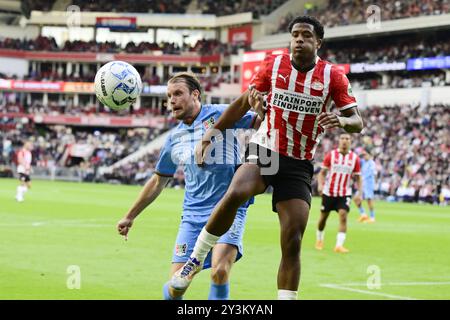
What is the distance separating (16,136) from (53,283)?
59.3m

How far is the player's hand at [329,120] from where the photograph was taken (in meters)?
6.87

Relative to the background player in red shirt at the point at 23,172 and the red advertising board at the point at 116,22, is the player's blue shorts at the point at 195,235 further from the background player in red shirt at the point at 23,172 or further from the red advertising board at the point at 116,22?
the red advertising board at the point at 116,22

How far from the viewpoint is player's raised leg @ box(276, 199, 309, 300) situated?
7.18 meters

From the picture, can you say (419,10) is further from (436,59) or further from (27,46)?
(27,46)

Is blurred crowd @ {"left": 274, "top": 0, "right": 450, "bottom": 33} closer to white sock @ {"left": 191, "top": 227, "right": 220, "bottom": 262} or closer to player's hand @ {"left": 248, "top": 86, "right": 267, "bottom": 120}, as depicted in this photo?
player's hand @ {"left": 248, "top": 86, "right": 267, "bottom": 120}

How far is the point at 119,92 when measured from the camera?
8.38 meters

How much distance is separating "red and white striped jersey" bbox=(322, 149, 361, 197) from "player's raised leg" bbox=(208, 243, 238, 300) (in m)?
10.2

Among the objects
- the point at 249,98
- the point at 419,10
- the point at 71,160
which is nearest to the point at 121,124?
the point at 71,160

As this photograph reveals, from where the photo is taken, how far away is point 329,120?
22.6ft

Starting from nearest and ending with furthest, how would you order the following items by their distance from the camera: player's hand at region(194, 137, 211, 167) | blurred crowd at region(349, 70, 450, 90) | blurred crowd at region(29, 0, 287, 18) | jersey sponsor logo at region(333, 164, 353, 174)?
player's hand at region(194, 137, 211, 167) → jersey sponsor logo at region(333, 164, 353, 174) → blurred crowd at region(349, 70, 450, 90) → blurred crowd at region(29, 0, 287, 18)

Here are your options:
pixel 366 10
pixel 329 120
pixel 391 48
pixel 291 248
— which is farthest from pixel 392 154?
pixel 329 120

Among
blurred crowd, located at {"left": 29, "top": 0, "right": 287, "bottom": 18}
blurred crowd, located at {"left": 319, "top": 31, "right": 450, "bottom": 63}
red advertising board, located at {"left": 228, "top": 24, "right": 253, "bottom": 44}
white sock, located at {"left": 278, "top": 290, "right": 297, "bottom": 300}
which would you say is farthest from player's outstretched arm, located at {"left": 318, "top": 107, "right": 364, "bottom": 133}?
blurred crowd, located at {"left": 29, "top": 0, "right": 287, "bottom": 18}

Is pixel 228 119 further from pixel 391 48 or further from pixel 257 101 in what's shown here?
pixel 391 48

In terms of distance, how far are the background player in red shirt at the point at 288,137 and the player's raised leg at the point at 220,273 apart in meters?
0.19
